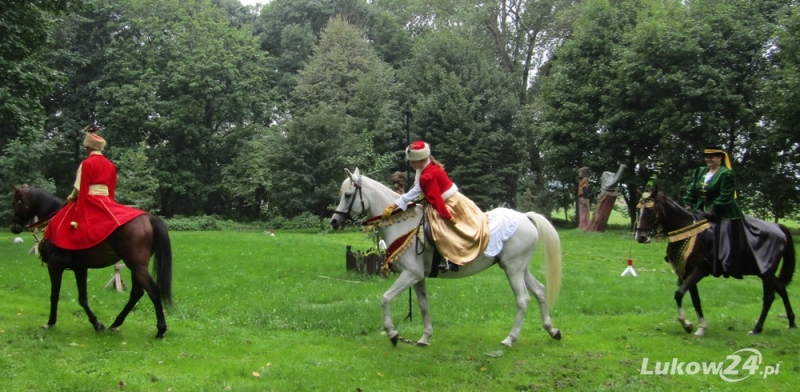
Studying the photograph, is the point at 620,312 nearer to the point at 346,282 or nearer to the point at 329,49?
the point at 346,282

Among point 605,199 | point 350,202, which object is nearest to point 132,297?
point 350,202

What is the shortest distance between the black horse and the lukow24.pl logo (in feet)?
4.58

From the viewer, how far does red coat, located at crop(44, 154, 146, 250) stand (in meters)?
8.70

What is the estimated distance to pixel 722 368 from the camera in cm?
747

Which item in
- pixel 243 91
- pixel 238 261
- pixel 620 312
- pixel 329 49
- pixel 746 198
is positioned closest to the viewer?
pixel 620 312

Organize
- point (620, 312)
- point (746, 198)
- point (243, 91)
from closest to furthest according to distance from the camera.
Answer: point (620, 312)
point (746, 198)
point (243, 91)

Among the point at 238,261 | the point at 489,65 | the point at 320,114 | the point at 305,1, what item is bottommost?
the point at 238,261

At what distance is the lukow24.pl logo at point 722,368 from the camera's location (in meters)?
7.27

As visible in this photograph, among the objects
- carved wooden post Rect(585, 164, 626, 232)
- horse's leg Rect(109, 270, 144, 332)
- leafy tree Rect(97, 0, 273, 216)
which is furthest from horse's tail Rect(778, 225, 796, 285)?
leafy tree Rect(97, 0, 273, 216)

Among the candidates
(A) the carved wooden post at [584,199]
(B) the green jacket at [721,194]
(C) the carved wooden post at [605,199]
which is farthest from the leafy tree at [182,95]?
(B) the green jacket at [721,194]

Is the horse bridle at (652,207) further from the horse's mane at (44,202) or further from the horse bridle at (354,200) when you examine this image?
the horse's mane at (44,202)

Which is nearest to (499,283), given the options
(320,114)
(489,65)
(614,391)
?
(614,391)

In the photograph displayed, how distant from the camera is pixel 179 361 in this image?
7801mm

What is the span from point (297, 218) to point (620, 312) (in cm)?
2535
